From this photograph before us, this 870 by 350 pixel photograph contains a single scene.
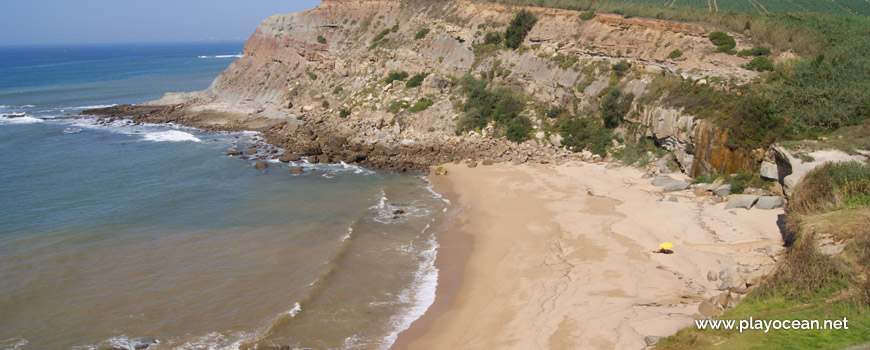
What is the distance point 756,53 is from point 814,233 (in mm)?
19487

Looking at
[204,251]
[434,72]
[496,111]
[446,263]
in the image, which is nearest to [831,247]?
[446,263]

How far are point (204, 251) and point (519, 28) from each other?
31277 mm

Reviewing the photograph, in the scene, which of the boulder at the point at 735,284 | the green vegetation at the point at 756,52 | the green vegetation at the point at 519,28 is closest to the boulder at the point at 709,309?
the boulder at the point at 735,284

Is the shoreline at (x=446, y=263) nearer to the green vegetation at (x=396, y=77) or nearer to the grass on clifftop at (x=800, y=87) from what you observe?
the grass on clifftop at (x=800, y=87)

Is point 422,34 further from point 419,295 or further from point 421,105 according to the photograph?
point 419,295

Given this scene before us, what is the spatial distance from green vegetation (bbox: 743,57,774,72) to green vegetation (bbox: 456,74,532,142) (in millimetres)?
12979

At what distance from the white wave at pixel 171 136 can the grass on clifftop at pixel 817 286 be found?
→ 4103cm

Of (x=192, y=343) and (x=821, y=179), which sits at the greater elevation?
(x=821, y=179)

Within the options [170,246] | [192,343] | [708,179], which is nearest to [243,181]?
[170,246]

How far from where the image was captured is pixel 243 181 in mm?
32406

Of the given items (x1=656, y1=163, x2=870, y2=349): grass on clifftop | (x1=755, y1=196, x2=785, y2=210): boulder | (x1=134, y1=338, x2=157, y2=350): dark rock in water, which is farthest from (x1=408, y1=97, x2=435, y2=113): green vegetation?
(x1=134, y1=338, x2=157, y2=350): dark rock in water

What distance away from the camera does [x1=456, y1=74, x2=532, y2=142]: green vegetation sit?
1448 inches

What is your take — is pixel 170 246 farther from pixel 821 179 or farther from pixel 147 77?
pixel 147 77

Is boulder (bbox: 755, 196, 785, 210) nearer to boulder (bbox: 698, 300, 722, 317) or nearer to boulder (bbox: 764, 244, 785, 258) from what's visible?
boulder (bbox: 764, 244, 785, 258)
